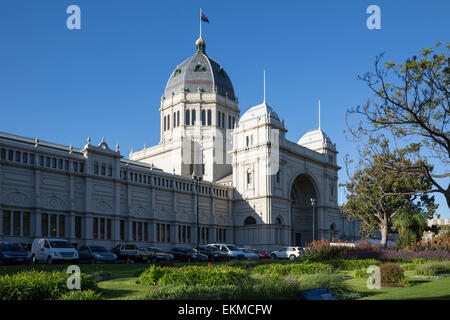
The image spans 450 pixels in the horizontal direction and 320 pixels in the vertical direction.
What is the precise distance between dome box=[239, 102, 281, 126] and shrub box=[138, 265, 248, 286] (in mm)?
50531

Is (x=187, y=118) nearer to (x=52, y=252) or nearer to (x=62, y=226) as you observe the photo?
(x=62, y=226)

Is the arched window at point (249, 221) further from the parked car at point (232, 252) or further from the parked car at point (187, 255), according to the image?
the parked car at point (187, 255)

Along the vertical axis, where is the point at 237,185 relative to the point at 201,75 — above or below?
below

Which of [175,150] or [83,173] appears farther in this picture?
[175,150]

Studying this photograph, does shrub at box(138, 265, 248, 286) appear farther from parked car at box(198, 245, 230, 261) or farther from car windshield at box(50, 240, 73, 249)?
parked car at box(198, 245, 230, 261)

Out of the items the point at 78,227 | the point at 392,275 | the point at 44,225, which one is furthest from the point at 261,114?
the point at 392,275

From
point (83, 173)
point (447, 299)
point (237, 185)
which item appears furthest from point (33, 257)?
point (237, 185)

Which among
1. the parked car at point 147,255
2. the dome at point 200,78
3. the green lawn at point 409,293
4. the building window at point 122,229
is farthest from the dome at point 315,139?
the green lawn at point 409,293

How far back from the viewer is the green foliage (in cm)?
1306

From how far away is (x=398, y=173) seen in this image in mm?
24047

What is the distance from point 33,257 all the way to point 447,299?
29.8 m

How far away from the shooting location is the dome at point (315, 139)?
80.5 meters
